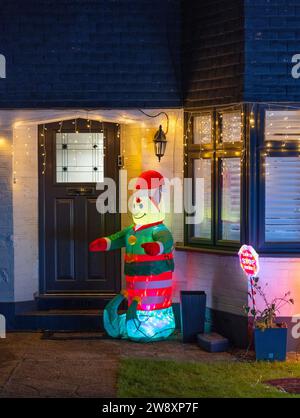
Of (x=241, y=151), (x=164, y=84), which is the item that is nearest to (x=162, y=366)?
(x=241, y=151)

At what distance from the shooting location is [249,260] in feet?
34.7

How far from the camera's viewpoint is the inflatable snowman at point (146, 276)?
37.2ft

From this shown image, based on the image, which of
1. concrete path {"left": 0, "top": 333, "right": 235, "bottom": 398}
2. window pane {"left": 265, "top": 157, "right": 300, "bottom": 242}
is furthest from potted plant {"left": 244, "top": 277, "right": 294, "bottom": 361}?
window pane {"left": 265, "top": 157, "right": 300, "bottom": 242}

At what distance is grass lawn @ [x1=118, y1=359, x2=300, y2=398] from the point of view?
889 centimetres

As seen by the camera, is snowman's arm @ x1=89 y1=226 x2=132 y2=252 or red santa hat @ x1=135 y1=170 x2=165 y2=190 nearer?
red santa hat @ x1=135 y1=170 x2=165 y2=190

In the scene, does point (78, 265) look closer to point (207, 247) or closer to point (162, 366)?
point (207, 247)

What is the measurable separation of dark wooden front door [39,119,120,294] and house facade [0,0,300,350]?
0.01 meters

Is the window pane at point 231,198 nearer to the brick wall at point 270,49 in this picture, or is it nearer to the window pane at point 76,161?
the brick wall at point 270,49

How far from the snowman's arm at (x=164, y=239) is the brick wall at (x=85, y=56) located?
194 centimetres

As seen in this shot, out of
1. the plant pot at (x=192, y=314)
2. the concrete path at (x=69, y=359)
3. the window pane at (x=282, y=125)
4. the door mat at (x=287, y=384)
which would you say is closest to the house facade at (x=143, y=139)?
the window pane at (x=282, y=125)

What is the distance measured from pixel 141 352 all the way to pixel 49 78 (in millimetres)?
4058

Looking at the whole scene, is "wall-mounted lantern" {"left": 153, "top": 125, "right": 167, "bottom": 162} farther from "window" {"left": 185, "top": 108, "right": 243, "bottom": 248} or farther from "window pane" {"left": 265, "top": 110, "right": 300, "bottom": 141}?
"window pane" {"left": 265, "top": 110, "right": 300, "bottom": 141}

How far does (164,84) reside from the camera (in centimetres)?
1216

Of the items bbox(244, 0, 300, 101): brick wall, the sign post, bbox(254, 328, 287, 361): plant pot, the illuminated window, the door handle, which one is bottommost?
bbox(254, 328, 287, 361): plant pot
